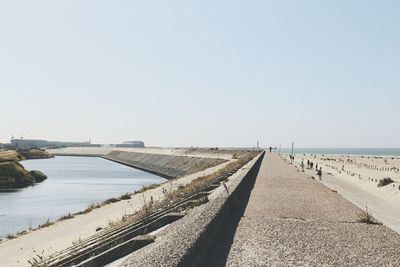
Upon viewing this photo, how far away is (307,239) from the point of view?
47.7ft

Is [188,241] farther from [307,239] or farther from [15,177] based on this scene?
[15,177]

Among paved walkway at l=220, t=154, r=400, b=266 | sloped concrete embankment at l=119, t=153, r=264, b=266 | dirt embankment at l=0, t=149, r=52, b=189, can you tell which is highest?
sloped concrete embankment at l=119, t=153, r=264, b=266

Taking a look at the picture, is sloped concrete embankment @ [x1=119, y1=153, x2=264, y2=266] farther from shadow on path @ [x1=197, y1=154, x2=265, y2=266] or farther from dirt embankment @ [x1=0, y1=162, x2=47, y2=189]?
dirt embankment @ [x1=0, y1=162, x2=47, y2=189]

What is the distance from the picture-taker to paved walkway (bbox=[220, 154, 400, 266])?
39.1 ft

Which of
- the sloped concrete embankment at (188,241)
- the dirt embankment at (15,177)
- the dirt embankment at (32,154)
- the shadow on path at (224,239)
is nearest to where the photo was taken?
the sloped concrete embankment at (188,241)

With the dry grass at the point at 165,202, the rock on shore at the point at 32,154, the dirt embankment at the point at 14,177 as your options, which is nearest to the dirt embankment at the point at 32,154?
the rock on shore at the point at 32,154

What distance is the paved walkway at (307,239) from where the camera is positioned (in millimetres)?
11914

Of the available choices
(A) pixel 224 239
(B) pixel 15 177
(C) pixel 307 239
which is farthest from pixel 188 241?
(B) pixel 15 177

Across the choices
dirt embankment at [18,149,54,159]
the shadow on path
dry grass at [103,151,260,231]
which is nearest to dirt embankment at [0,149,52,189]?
dry grass at [103,151,260,231]

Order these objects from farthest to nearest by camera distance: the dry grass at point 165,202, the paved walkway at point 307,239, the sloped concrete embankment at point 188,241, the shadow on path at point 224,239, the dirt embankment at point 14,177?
1. the dirt embankment at point 14,177
2. the dry grass at point 165,202
3. the paved walkway at point 307,239
4. the shadow on path at point 224,239
5. the sloped concrete embankment at point 188,241

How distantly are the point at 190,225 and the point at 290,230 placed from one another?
17.5 feet

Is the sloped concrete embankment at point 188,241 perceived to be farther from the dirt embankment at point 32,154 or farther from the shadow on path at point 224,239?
the dirt embankment at point 32,154

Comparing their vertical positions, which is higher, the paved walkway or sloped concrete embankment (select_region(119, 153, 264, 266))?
sloped concrete embankment (select_region(119, 153, 264, 266))

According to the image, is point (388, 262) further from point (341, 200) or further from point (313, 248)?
point (341, 200)
